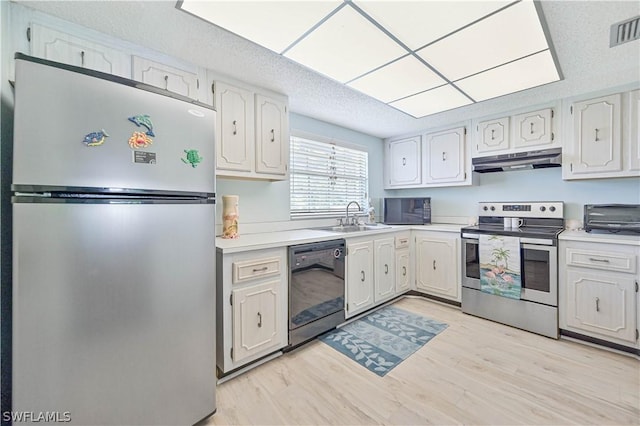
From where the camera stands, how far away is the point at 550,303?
2367 mm

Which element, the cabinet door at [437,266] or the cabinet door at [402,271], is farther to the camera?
the cabinet door at [402,271]

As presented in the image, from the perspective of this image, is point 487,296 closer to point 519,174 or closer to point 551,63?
point 519,174

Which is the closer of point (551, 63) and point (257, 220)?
point (551, 63)

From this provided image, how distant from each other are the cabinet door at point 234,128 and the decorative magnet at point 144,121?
830mm

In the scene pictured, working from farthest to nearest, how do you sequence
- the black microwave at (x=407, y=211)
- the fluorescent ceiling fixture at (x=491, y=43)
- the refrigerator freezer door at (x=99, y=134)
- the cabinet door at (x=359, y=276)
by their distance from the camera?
the black microwave at (x=407, y=211) < the cabinet door at (x=359, y=276) < the fluorescent ceiling fixture at (x=491, y=43) < the refrigerator freezer door at (x=99, y=134)

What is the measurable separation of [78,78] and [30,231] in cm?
64

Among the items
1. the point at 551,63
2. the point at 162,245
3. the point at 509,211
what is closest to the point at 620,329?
the point at 509,211

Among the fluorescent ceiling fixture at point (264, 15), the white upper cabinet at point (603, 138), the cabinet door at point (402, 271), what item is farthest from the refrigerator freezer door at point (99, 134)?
the white upper cabinet at point (603, 138)

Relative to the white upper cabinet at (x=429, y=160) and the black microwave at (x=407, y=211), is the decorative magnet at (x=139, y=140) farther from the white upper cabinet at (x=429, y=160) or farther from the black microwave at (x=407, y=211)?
the white upper cabinet at (x=429, y=160)

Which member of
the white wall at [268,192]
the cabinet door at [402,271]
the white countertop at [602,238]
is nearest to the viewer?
the white countertop at [602,238]

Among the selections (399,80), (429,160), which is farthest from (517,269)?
(399,80)

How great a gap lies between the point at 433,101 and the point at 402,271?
199 cm

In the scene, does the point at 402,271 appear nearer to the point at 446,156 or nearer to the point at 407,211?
the point at 407,211

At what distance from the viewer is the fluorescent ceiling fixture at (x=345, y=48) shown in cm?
154
